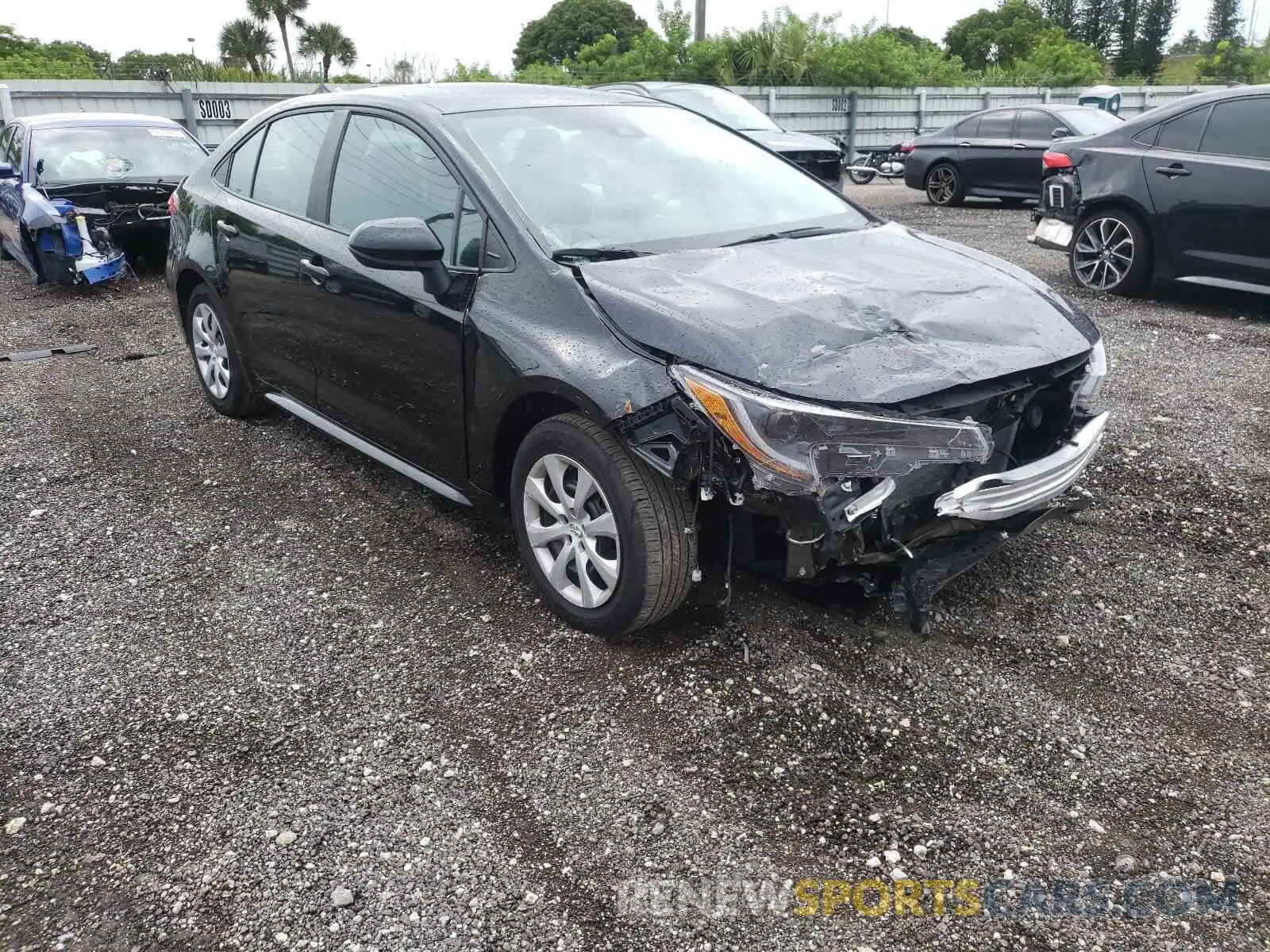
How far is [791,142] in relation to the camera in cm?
1110

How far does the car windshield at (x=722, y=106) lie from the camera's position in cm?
1195

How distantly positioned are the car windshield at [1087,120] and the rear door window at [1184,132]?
5916 mm

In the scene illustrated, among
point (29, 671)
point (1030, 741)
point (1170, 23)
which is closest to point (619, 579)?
point (1030, 741)

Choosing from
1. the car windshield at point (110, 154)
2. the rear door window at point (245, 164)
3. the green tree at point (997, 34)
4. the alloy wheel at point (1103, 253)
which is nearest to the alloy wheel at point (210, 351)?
the rear door window at point (245, 164)

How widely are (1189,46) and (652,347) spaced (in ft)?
304

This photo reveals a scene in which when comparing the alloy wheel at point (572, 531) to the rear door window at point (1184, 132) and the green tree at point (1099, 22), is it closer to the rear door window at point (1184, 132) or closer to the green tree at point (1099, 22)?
the rear door window at point (1184, 132)

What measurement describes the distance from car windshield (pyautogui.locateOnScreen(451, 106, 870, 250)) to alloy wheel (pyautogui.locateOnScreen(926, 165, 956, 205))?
440 inches

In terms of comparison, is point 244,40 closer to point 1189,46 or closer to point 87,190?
point 87,190

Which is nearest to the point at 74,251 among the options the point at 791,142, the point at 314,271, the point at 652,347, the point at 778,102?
the point at 314,271

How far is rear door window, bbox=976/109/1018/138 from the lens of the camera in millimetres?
13711

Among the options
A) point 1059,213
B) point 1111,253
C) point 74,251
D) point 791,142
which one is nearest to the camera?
point 1111,253

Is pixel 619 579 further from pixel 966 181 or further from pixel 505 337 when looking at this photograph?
pixel 966 181

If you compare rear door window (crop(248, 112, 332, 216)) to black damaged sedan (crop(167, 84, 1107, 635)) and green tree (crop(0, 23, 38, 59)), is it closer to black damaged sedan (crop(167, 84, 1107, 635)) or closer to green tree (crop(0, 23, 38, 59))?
black damaged sedan (crop(167, 84, 1107, 635))

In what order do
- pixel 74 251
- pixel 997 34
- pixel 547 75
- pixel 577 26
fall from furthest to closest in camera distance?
pixel 577 26 → pixel 997 34 → pixel 547 75 → pixel 74 251
